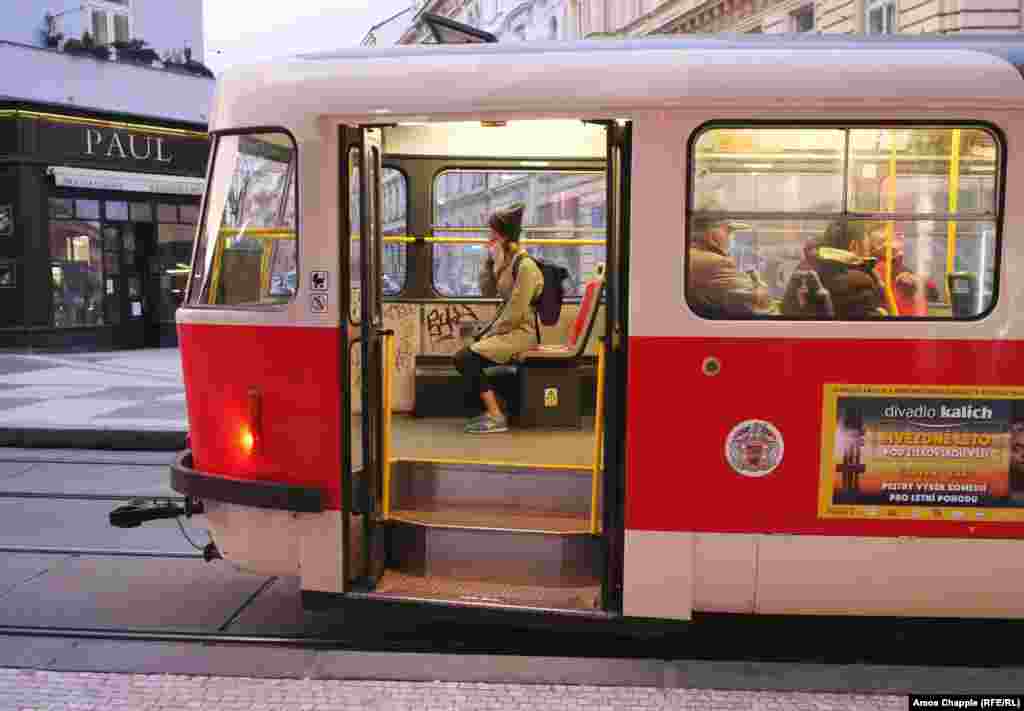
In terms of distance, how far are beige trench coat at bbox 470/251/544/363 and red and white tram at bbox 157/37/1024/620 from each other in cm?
166

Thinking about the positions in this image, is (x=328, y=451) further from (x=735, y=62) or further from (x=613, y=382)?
(x=735, y=62)

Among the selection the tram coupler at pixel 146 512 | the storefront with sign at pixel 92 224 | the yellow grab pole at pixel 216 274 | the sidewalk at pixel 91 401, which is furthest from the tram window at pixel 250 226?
the storefront with sign at pixel 92 224

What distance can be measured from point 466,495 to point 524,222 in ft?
10.1

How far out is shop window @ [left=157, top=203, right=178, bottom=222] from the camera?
19.0 m

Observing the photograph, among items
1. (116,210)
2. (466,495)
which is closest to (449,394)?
(466,495)

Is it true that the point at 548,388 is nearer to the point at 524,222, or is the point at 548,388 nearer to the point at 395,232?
the point at 524,222

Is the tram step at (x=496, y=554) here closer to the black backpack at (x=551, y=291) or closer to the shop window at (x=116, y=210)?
the black backpack at (x=551, y=291)

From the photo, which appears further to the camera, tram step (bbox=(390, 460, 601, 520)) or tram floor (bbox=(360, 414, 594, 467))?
tram floor (bbox=(360, 414, 594, 467))

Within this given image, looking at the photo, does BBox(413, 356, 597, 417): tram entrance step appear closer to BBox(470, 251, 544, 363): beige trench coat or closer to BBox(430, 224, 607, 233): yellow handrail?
BBox(470, 251, 544, 363): beige trench coat

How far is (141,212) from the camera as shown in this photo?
18781mm

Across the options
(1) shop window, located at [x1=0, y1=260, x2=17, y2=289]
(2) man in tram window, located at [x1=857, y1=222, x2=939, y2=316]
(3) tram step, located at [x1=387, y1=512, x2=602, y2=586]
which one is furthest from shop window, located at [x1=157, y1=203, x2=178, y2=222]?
(2) man in tram window, located at [x1=857, y1=222, x2=939, y2=316]

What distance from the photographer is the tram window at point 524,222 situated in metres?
7.47

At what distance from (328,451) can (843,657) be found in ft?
8.32

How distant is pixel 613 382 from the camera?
4.21 meters
